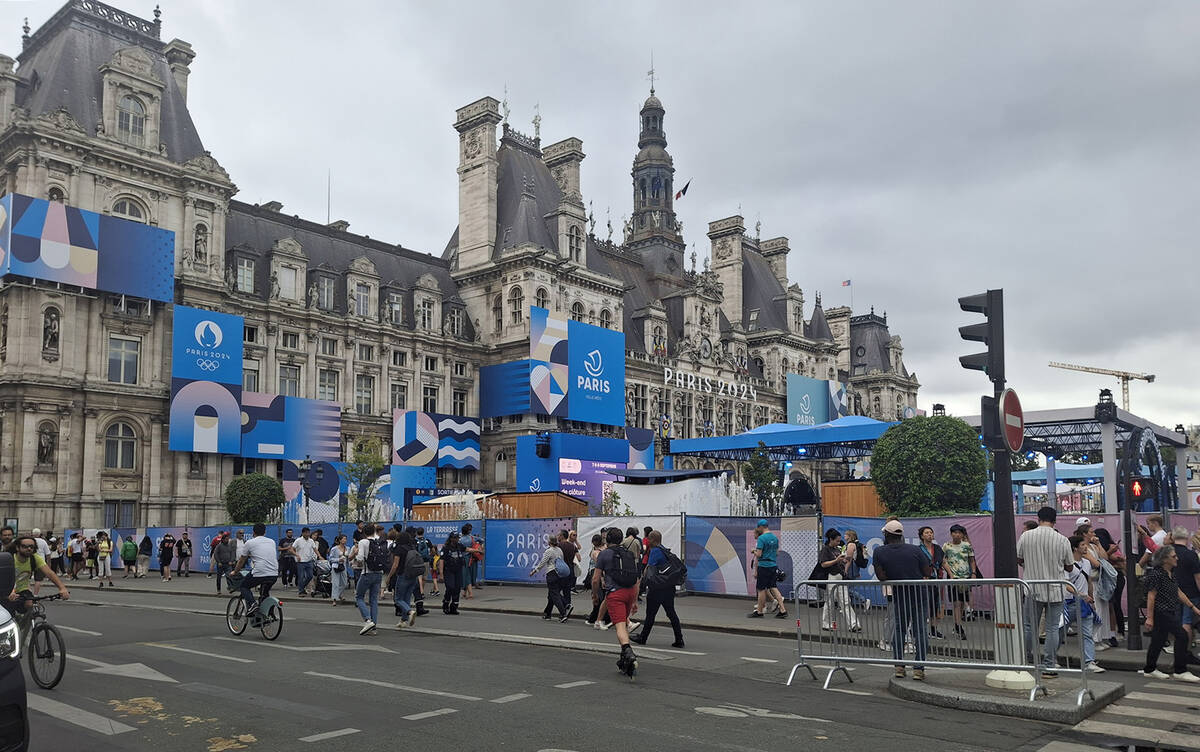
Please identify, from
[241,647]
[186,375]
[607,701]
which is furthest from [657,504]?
[607,701]

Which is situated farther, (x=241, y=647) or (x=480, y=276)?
(x=480, y=276)

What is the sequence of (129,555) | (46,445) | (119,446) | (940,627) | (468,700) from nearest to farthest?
(468,700) < (940,627) < (129,555) < (46,445) < (119,446)

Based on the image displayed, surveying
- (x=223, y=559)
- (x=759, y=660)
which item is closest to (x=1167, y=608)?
(x=759, y=660)

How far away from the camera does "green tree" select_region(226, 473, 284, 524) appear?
1694 inches

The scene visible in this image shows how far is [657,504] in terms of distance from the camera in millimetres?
40594

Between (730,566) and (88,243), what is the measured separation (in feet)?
108

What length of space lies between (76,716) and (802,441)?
39.7 meters

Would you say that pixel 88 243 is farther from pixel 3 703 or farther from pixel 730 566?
pixel 3 703

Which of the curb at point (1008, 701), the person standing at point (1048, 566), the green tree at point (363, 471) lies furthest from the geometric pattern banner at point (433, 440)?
the curb at point (1008, 701)

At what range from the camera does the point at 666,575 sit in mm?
16188

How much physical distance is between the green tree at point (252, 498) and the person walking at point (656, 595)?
3053 cm

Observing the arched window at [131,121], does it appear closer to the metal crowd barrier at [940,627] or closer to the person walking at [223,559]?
the person walking at [223,559]

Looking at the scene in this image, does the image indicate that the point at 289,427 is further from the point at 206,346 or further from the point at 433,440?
the point at 433,440

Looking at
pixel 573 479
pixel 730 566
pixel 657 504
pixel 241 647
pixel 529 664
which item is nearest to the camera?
pixel 529 664
